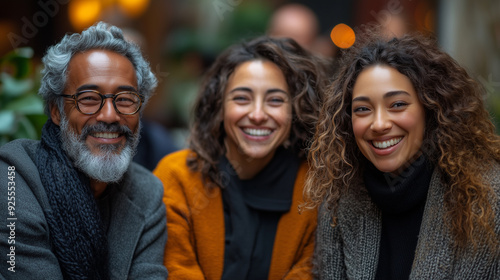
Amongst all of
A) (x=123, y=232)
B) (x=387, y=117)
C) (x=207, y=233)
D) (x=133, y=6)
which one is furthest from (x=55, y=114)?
(x=133, y=6)

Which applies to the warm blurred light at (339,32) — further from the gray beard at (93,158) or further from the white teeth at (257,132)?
the gray beard at (93,158)

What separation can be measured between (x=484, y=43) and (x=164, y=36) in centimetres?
308

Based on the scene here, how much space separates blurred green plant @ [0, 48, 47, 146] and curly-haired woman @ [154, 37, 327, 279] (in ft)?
2.63

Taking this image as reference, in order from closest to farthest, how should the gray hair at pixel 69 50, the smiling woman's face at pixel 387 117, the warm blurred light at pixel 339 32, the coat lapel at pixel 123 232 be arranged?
the smiling woman's face at pixel 387 117 < the gray hair at pixel 69 50 < the coat lapel at pixel 123 232 < the warm blurred light at pixel 339 32

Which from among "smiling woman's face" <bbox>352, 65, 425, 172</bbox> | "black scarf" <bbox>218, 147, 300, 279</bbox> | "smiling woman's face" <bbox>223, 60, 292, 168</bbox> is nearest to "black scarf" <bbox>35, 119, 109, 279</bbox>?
"black scarf" <bbox>218, 147, 300, 279</bbox>

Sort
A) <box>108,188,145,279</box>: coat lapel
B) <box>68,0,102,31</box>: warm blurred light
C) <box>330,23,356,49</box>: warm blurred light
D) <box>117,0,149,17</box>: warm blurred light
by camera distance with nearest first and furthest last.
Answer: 1. <box>108,188,145,279</box>: coat lapel
2. <box>68,0,102,31</box>: warm blurred light
3. <box>117,0,149,17</box>: warm blurred light
4. <box>330,23,356,49</box>: warm blurred light

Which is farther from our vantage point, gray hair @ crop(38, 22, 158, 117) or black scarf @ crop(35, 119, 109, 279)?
gray hair @ crop(38, 22, 158, 117)

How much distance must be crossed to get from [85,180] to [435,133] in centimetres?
156

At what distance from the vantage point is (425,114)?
245cm

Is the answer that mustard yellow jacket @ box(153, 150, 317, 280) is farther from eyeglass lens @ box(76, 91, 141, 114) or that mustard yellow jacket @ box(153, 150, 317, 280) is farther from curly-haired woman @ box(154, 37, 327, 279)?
eyeglass lens @ box(76, 91, 141, 114)

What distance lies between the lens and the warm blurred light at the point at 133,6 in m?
5.29

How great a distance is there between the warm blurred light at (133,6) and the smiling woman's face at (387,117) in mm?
3427

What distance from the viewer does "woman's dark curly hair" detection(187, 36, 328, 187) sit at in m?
3.01

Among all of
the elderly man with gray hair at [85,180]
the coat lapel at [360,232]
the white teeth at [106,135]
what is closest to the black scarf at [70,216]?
the elderly man with gray hair at [85,180]
